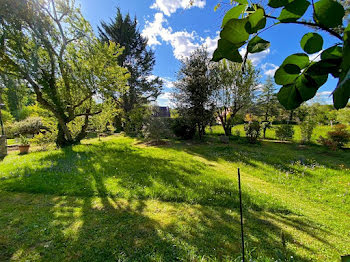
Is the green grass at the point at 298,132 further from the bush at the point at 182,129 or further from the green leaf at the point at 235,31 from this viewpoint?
the green leaf at the point at 235,31

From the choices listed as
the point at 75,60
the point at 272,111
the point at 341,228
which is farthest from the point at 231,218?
the point at 272,111

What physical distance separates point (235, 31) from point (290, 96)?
0.68 feet

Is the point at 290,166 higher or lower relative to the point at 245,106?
lower

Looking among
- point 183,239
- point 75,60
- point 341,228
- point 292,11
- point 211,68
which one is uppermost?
point 211,68

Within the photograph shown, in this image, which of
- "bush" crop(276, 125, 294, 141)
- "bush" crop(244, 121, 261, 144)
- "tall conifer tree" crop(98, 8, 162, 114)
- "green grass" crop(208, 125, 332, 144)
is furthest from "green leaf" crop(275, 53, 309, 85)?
"tall conifer tree" crop(98, 8, 162, 114)

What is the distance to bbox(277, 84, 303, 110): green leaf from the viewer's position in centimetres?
36

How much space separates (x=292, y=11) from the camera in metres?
0.30

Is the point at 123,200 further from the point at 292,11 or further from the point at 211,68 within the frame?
the point at 211,68

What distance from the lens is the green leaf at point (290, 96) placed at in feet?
1.20

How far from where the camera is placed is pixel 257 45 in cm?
36

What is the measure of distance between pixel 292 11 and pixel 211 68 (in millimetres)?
11297

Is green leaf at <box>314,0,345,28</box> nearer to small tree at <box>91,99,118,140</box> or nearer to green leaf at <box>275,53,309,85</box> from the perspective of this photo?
green leaf at <box>275,53,309,85</box>

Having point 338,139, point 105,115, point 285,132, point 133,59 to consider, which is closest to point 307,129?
point 285,132

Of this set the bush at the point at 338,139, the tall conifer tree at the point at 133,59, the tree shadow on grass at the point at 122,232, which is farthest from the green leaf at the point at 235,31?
the tall conifer tree at the point at 133,59
